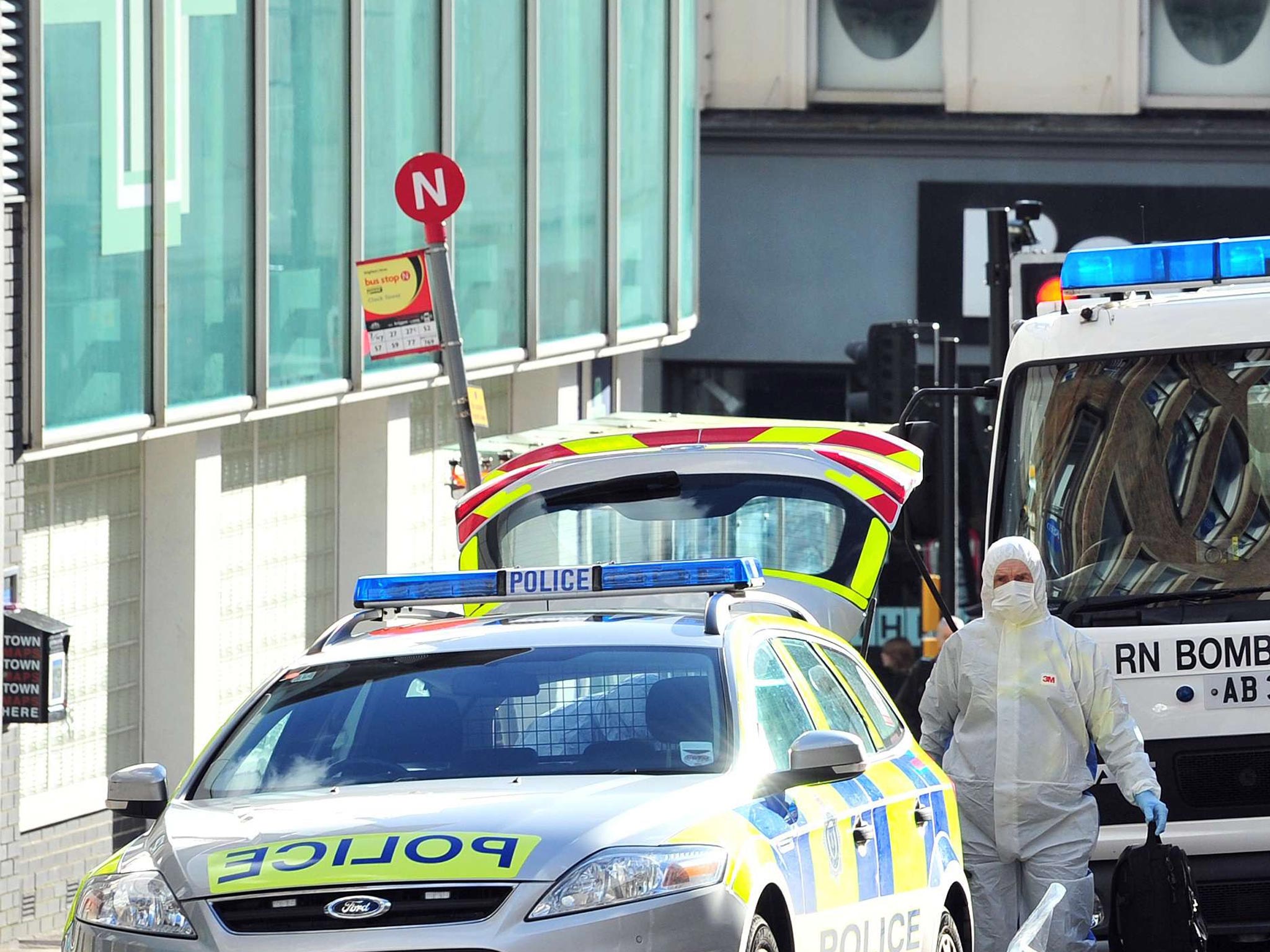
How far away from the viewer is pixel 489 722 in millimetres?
6707

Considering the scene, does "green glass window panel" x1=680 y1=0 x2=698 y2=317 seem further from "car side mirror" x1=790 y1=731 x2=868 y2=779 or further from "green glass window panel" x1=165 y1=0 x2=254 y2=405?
"car side mirror" x1=790 y1=731 x2=868 y2=779

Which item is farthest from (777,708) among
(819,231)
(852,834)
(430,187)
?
(819,231)

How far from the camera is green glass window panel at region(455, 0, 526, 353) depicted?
57.6ft

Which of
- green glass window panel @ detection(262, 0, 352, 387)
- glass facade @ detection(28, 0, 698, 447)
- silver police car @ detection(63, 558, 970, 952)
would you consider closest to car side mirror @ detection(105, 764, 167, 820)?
silver police car @ detection(63, 558, 970, 952)

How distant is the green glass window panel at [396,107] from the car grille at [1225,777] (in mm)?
8039

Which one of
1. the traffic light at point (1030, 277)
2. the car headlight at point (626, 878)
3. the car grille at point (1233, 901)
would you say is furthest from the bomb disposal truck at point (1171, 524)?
the car headlight at point (626, 878)

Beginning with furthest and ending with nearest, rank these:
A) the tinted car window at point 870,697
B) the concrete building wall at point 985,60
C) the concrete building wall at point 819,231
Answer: the concrete building wall at point 819,231 → the concrete building wall at point 985,60 → the tinted car window at point 870,697

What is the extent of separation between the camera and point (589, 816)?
595 centimetres

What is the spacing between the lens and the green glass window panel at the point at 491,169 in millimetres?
17562

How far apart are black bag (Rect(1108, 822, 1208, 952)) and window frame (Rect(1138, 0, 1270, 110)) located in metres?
17.7

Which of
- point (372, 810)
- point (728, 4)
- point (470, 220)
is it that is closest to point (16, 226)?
point (470, 220)

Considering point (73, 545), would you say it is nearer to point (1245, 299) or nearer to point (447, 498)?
point (447, 498)

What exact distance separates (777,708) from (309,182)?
9.13 metres

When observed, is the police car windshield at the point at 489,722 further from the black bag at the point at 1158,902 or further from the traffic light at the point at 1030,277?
the traffic light at the point at 1030,277
